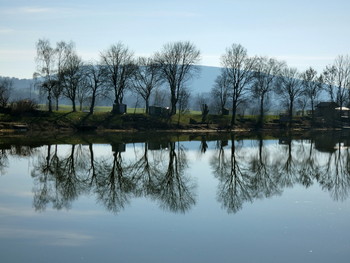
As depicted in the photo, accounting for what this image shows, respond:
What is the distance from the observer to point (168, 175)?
29.9m

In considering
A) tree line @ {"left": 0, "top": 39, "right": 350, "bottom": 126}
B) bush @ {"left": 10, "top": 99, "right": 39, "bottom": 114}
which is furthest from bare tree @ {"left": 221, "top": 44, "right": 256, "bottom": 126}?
bush @ {"left": 10, "top": 99, "right": 39, "bottom": 114}

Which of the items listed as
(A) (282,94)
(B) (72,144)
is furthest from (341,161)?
(A) (282,94)

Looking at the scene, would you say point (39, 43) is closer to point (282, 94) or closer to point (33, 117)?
point (33, 117)

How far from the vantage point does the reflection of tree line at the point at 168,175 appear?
74.1 feet

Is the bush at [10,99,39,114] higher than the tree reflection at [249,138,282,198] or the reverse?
higher

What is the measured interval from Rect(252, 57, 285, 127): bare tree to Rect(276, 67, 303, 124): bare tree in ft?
5.65

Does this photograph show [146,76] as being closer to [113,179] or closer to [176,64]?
[176,64]

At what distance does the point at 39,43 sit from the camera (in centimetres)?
7681

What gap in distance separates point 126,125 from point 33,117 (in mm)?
14942

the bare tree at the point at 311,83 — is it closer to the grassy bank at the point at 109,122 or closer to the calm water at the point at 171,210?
the grassy bank at the point at 109,122

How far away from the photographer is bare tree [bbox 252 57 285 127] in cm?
9743

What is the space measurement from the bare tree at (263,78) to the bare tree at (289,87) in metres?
1.72

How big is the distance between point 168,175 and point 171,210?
396 inches

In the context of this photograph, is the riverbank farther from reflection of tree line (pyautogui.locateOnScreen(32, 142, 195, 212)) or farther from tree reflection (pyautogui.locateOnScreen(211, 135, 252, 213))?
tree reflection (pyautogui.locateOnScreen(211, 135, 252, 213))
